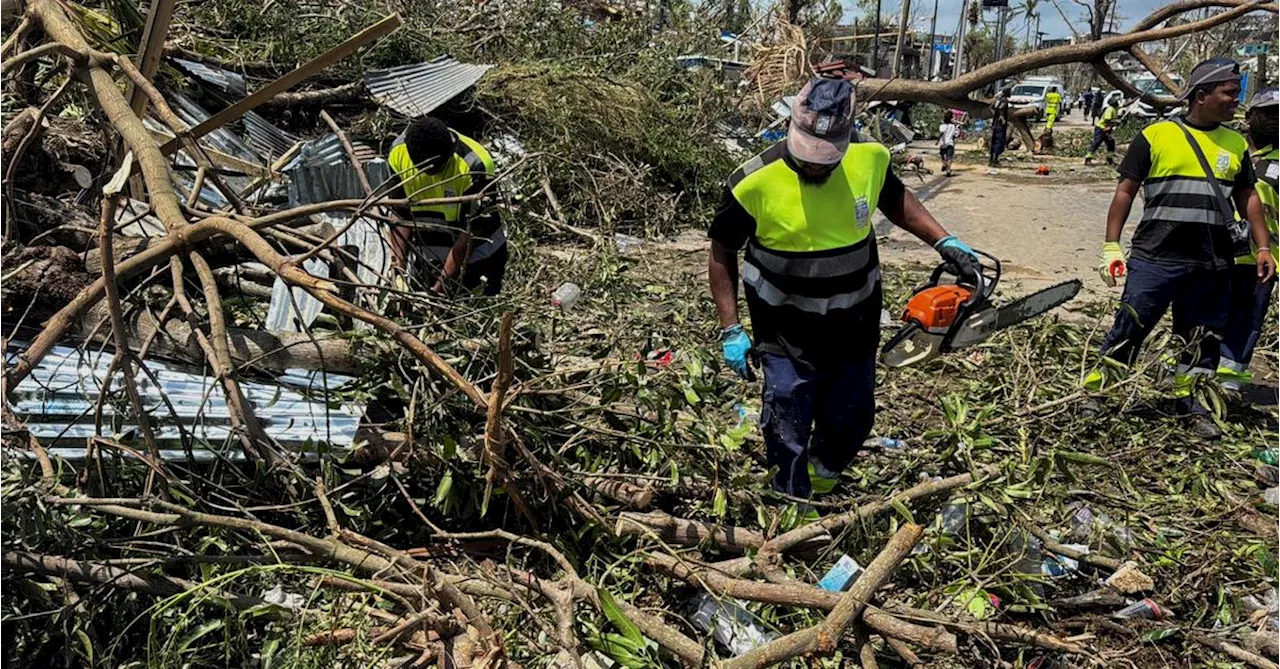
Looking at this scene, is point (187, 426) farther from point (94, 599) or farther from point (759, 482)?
point (759, 482)

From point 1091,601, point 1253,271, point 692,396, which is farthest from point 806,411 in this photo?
point 1253,271

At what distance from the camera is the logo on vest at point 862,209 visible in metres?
2.77

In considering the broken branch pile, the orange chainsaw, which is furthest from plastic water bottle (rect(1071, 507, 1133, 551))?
the orange chainsaw

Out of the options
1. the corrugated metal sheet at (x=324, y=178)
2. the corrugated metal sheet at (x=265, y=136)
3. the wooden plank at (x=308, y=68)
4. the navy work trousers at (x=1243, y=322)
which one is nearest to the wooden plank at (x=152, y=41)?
A: the wooden plank at (x=308, y=68)

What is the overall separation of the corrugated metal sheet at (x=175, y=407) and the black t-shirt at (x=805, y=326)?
1250 mm

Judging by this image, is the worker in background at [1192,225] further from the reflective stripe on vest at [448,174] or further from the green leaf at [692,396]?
the reflective stripe on vest at [448,174]

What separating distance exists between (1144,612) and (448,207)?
117 inches

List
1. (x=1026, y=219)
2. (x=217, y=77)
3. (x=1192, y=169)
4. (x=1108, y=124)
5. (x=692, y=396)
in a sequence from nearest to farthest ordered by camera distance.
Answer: (x=692, y=396), (x=1192, y=169), (x=217, y=77), (x=1026, y=219), (x=1108, y=124)

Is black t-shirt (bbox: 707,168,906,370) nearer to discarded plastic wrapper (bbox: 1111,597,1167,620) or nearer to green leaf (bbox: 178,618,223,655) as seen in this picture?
discarded plastic wrapper (bbox: 1111,597,1167,620)

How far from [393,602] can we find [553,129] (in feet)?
20.1

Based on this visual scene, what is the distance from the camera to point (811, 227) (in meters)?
2.73

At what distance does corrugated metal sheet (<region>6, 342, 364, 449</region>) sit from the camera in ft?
8.33

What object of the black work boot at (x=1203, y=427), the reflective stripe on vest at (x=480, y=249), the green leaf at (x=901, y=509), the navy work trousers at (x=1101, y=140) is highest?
the reflective stripe on vest at (x=480, y=249)

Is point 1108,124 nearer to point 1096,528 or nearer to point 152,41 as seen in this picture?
A: point 1096,528
